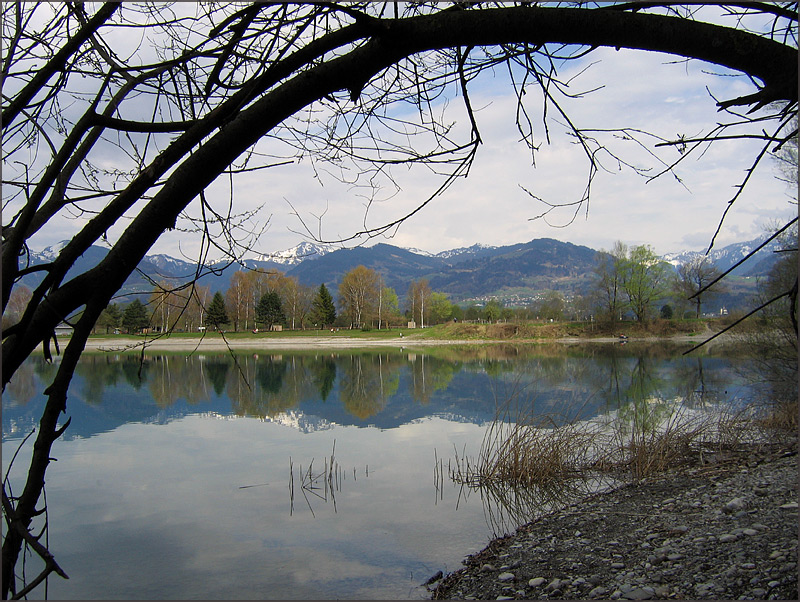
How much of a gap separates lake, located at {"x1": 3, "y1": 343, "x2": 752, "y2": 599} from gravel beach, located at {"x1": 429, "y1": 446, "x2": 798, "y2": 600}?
0.57 metres

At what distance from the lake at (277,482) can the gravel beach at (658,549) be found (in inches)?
22.3

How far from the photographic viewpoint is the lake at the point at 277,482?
5.09 m

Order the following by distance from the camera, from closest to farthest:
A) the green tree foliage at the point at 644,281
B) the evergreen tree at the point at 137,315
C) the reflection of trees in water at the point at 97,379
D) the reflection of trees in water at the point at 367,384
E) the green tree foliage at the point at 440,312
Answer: the evergreen tree at the point at 137,315 → the reflection of trees in water at the point at 367,384 → the reflection of trees in water at the point at 97,379 → the green tree foliage at the point at 644,281 → the green tree foliage at the point at 440,312

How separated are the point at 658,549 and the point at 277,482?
5.64m

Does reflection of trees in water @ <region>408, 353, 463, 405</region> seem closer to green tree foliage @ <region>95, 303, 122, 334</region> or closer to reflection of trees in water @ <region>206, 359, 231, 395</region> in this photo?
reflection of trees in water @ <region>206, 359, 231, 395</region>

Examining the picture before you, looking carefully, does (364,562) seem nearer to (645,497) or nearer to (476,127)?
(645,497)

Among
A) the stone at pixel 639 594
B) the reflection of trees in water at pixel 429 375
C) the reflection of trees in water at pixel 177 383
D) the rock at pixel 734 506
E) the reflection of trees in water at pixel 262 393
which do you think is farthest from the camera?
the reflection of trees in water at pixel 177 383

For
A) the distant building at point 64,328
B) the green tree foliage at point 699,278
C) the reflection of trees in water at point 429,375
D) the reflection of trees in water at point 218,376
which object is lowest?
the reflection of trees in water at point 218,376

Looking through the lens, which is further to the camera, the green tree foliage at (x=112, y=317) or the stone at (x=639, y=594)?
the green tree foliage at (x=112, y=317)

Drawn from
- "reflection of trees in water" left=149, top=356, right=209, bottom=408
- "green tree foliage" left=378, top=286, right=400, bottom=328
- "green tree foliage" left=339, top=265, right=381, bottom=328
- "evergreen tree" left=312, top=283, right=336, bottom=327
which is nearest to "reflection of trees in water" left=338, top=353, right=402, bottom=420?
"reflection of trees in water" left=149, top=356, right=209, bottom=408

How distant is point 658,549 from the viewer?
13.7 ft

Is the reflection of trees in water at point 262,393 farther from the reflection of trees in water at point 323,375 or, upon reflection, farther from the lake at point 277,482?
the reflection of trees in water at point 323,375

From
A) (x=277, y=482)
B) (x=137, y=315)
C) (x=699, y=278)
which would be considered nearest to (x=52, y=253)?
(x=137, y=315)

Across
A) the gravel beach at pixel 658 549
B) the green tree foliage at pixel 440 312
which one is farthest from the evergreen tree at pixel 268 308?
the gravel beach at pixel 658 549
